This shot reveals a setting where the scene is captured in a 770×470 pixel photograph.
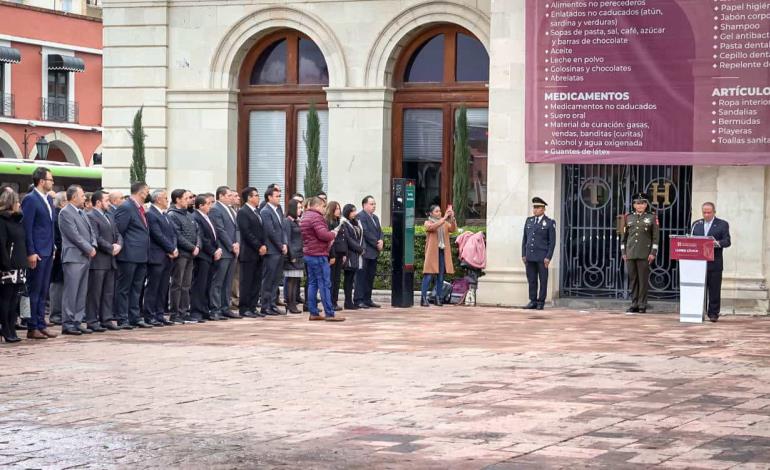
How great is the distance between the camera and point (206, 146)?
28.8 metres

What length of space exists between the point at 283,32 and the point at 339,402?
17.6 metres

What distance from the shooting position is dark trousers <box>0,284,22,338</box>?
655 inches

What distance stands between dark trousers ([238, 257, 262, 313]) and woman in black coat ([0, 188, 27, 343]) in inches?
196

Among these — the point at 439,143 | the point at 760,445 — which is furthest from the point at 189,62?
the point at 760,445

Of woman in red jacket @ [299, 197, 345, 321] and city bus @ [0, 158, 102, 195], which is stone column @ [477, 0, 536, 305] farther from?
city bus @ [0, 158, 102, 195]

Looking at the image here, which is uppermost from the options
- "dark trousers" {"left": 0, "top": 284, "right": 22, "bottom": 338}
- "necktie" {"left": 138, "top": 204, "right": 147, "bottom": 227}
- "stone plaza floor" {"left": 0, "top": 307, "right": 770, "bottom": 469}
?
"necktie" {"left": 138, "top": 204, "right": 147, "bottom": 227}

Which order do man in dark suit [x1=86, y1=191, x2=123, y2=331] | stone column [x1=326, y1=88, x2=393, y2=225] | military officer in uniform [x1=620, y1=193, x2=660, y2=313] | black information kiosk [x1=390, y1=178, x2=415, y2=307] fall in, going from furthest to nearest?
stone column [x1=326, y1=88, x2=393, y2=225] < black information kiosk [x1=390, y1=178, x2=415, y2=307] < military officer in uniform [x1=620, y1=193, x2=660, y2=313] < man in dark suit [x1=86, y1=191, x2=123, y2=331]

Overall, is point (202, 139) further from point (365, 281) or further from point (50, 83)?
point (50, 83)

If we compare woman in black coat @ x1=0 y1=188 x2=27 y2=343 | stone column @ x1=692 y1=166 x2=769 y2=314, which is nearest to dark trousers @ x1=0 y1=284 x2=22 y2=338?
woman in black coat @ x1=0 y1=188 x2=27 y2=343

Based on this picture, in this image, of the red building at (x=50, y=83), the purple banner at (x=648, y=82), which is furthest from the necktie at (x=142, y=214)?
the red building at (x=50, y=83)

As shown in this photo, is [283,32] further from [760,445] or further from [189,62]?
[760,445]

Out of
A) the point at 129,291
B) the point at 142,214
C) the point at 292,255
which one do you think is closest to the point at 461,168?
the point at 292,255

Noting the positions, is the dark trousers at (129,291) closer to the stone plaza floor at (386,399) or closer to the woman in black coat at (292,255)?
the stone plaza floor at (386,399)

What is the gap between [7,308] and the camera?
54.9 feet
